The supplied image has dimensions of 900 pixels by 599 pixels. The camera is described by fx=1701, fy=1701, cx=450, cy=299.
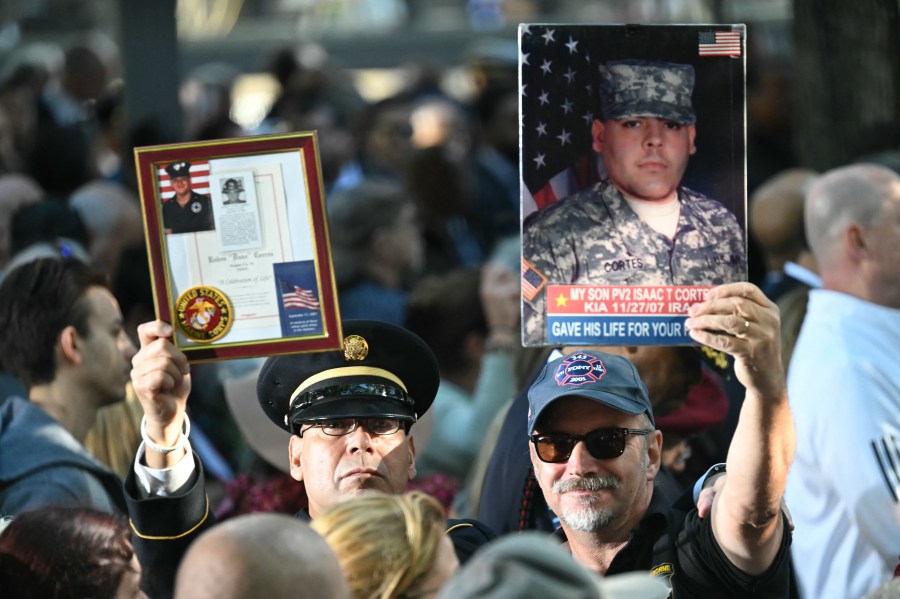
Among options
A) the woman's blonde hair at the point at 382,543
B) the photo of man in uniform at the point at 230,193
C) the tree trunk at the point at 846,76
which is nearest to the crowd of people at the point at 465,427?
the woman's blonde hair at the point at 382,543

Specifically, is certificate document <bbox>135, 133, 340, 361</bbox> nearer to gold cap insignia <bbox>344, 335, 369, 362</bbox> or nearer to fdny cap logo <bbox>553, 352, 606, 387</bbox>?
gold cap insignia <bbox>344, 335, 369, 362</bbox>

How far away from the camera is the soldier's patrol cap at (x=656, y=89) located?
4.50 metres

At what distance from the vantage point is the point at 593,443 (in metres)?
4.28

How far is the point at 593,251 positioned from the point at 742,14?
13.5 metres

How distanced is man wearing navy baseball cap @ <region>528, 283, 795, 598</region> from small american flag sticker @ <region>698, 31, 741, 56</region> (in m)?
0.68

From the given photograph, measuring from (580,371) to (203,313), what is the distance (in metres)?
0.97

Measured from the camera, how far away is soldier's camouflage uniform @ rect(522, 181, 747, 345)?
14.6 ft

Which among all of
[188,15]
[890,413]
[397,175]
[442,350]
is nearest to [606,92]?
[890,413]

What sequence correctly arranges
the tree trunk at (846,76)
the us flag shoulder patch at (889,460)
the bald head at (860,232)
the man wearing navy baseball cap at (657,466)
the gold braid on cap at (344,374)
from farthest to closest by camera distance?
the tree trunk at (846,76) → the bald head at (860,232) → the us flag shoulder patch at (889,460) → the gold braid on cap at (344,374) → the man wearing navy baseball cap at (657,466)

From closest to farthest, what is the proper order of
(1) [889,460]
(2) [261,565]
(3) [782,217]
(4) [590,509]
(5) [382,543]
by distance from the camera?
(2) [261,565] → (5) [382,543] → (4) [590,509] → (1) [889,460] → (3) [782,217]

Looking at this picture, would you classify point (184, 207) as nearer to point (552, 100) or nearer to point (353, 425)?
point (353, 425)

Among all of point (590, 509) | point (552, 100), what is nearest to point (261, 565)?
point (590, 509)

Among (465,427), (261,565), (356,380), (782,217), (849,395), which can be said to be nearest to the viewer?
(261,565)

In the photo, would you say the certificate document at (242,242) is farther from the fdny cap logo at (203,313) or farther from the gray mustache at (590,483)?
the gray mustache at (590,483)
